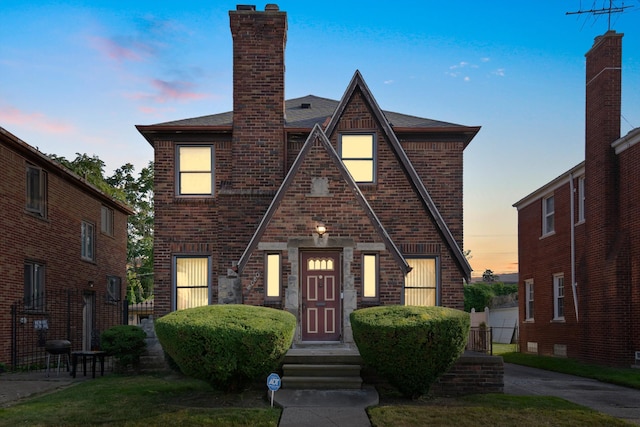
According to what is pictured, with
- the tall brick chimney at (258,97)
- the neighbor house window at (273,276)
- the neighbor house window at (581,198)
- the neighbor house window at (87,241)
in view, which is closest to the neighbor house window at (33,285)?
the neighbor house window at (87,241)

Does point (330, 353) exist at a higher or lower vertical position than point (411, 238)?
lower

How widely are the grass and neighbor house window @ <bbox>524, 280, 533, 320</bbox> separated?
3763 millimetres

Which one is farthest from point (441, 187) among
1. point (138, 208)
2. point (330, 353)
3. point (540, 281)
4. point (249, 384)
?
point (138, 208)

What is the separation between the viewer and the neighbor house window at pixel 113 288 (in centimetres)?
2686

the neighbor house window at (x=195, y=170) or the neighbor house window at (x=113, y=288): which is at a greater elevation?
the neighbor house window at (x=195, y=170)

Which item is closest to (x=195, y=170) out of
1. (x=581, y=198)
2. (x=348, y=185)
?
(x=348, y=185)

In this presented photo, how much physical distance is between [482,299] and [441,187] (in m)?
29.8

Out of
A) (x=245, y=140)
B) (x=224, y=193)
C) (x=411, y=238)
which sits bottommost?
(x=411, y=238)

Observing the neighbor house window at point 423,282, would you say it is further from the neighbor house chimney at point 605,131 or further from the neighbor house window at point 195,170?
the neighbor house chimney at point 605,131

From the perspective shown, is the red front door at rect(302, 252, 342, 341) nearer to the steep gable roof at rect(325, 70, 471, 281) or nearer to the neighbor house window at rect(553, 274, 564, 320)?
the steep gable roof at rect(325, 70, 471, 281)

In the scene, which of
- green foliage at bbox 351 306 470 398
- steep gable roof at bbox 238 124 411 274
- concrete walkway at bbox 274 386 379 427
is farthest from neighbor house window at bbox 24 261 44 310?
green foliage at bbox 351 306 470 398

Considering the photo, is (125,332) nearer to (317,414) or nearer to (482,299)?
(317,414)

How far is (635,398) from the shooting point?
13.0 metres

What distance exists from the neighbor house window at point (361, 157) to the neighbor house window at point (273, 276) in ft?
11.6
